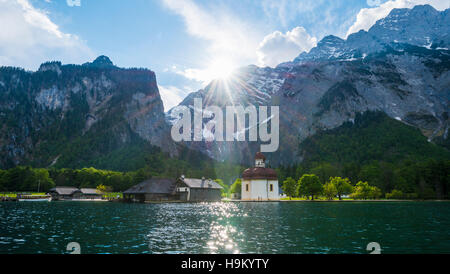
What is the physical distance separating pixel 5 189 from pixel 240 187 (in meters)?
107

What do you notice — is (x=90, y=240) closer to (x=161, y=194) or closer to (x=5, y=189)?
(x=161, y=194)

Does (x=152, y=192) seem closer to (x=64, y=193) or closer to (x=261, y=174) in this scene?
(x=261, y=174)

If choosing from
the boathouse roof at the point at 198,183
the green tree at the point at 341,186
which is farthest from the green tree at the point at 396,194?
the boathouse roof at the point at 198,183

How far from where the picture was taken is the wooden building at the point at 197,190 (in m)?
110

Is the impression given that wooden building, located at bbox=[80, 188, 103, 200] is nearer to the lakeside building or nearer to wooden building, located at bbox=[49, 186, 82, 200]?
wooden building, located at bbox=[49, 186, 82, 200]

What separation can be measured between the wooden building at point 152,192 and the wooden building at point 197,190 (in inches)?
120

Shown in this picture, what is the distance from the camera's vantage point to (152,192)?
103688 millimetres

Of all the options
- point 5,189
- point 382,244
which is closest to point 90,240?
point 382,244

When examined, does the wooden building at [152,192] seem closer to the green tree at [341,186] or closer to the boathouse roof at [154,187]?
the boathouse roof at [154,187]

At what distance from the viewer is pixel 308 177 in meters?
116

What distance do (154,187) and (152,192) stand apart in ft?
9.49

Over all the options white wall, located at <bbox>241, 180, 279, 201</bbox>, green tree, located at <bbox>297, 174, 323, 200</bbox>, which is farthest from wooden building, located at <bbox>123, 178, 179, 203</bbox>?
green tree, located at <bbox>297, 174, 323, 200</bbox>

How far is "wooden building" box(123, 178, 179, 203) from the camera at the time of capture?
103312 mm
